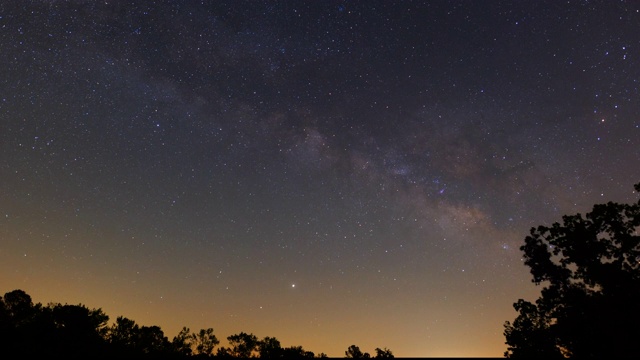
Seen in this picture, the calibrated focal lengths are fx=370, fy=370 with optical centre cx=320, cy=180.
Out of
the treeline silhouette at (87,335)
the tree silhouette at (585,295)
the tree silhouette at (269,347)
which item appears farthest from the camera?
the tree silhouette at (269,347)

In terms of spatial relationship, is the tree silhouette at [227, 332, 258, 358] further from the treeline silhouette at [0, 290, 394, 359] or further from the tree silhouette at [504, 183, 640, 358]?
the tree silhouette at [504, 183, 640, 358]

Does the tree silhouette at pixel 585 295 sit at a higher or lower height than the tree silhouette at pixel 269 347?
higher

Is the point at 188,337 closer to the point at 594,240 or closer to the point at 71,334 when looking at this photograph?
the point at 71,334

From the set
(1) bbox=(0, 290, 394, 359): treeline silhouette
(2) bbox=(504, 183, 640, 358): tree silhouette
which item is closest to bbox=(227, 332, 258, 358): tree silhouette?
(1) bbox=(0, 290, 394, 359): treeline silhouette

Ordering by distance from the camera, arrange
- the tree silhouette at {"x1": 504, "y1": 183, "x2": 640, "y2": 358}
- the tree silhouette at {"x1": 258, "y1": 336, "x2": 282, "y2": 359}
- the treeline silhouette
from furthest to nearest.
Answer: the tree silhouette at {"x1": 258, "y1": 336, "x2": 282, "y2": 359}
the treeline silhouette
the tree silhouette at {"x1": 504, "y1": 183, "x2": 640, "y2": 358}

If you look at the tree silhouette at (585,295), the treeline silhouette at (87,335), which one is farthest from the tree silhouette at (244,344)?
the tree silhouette at (585,295)

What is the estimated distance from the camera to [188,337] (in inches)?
2616

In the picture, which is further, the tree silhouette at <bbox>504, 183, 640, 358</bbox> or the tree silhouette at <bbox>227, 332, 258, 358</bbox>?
the tree silhouette at <bbox>227, 332, 258, 358</bbox>

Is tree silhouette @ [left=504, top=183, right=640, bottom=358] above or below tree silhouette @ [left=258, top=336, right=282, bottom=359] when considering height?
above

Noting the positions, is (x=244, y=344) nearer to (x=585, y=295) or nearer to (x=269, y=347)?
(x=269, y=347)

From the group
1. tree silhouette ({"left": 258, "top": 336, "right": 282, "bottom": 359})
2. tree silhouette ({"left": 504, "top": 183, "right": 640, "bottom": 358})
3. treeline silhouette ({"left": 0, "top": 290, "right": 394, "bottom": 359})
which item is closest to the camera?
tree silhouette ({"left": 504, "top": 183, "right": 640, "bottom": 358})

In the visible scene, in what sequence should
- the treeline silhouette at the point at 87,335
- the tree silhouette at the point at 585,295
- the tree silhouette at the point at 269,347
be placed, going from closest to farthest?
the tree silhouette at the point at 585,295, the treeline silhouette at the point at 87,335, the tree silhouette at the point at 269,347

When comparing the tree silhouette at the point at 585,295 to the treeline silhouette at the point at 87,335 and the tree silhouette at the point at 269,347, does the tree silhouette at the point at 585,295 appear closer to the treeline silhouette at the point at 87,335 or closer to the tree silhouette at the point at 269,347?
the treeline silhouette at the point at 87,335

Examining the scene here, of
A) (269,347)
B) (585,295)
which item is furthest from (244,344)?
(585,295)
